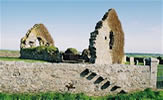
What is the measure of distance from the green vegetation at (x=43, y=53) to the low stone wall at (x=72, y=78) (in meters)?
11.6

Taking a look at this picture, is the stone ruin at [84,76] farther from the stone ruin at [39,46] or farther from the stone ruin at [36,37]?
the stone ruin at [36,37]

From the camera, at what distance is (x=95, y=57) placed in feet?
63.9

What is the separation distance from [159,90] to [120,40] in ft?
23.9

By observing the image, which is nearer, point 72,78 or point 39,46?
point 72,78

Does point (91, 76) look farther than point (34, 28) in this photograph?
No

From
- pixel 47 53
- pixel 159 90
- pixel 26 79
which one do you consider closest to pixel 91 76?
pixel 26 79

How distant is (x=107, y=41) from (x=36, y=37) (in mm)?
14554

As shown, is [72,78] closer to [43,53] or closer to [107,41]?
[107,41]

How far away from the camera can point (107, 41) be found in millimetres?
21266

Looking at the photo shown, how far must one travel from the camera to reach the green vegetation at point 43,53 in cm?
2708

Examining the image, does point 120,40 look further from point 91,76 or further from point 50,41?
point 50,41

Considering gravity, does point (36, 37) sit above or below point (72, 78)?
above

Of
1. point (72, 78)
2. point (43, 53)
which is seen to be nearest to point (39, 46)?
point (43, 53)

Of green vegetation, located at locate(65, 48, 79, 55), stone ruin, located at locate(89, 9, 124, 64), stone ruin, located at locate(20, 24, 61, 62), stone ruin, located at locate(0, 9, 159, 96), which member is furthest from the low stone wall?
green vegetation, located at locate(65, 48, 79, 55)
